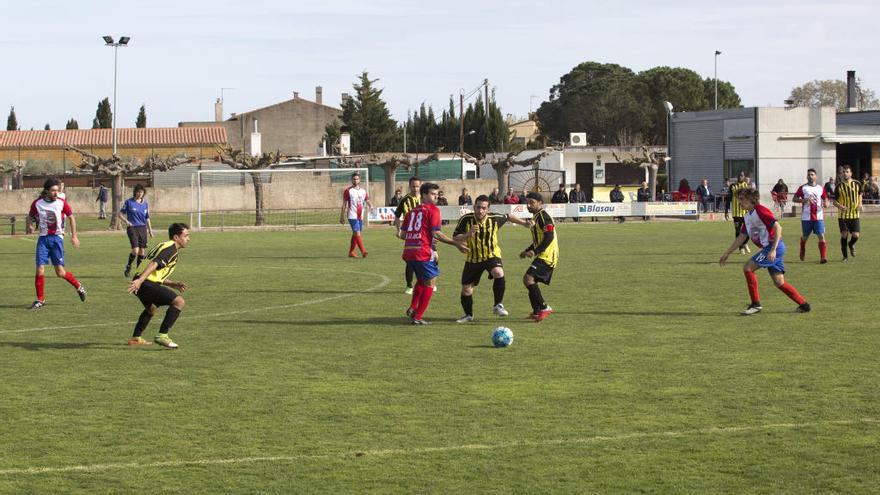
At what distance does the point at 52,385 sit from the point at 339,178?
2238 inches

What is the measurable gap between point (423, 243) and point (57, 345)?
16.2ft

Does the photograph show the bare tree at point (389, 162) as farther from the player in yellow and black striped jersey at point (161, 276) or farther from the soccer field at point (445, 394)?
the player in yellow and black striped jersey at point (161, 276)

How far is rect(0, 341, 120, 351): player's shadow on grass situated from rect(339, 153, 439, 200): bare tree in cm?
3976

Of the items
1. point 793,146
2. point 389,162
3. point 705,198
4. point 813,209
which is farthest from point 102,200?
point 813,209

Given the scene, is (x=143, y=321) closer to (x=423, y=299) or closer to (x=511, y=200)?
(x=423, y=299)

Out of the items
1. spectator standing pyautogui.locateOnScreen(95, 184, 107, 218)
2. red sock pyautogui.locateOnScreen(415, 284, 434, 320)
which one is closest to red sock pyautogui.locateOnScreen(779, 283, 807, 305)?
red sock pyautogui.locateOnScreen(415, 284, 434, 320)

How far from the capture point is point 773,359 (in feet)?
42.9

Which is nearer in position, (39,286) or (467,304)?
(467,304)

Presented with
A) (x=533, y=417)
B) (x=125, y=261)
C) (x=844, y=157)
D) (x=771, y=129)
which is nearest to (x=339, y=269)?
(x=125, y=261)

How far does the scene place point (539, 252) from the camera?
16.6 m

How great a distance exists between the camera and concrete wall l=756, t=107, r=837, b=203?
6156 centimetres

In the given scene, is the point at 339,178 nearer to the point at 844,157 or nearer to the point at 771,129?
the point at 771,129

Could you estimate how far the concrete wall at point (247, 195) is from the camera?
200 feet

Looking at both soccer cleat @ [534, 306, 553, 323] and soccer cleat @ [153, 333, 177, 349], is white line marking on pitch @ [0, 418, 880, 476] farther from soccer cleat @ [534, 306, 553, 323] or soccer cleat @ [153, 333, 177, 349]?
soccer cleat @ [534, 306, 553, 323]
